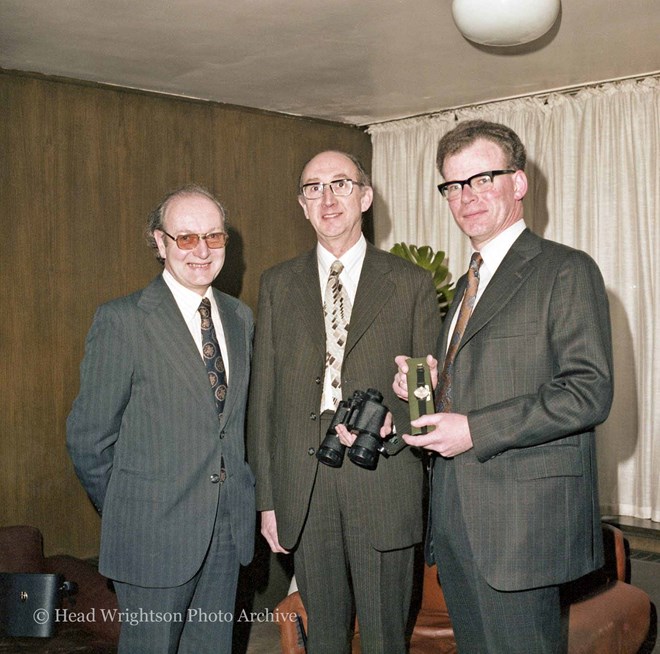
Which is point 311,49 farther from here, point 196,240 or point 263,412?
point 263,412

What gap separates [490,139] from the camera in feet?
7.40

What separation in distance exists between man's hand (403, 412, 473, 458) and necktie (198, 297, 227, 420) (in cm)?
72

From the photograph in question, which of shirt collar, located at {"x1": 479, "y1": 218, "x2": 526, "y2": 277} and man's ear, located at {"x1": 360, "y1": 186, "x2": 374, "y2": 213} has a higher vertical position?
man's ear, located at {"x1": 360, "y1": 186, "x2": 374, "y2": 213}

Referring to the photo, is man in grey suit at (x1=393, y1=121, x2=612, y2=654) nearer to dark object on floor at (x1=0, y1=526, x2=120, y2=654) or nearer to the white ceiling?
dark object on floor at (x1=0, y1=526, x2=120, y2=654)

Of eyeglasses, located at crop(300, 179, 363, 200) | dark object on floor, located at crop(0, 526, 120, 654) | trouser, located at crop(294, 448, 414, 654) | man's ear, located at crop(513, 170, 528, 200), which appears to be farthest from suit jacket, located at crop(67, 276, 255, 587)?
dark object on floor, located at crop(0, 526, 120, 654)

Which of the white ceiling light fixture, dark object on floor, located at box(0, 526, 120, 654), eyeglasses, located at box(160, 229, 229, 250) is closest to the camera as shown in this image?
eyeglasses, located at box(160, 229, 229, 250)

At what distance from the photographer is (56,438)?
17.3ft

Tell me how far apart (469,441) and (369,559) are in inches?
24.8

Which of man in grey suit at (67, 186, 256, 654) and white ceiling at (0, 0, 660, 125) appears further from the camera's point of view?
white ceiling at (0, 0, 660, 125)

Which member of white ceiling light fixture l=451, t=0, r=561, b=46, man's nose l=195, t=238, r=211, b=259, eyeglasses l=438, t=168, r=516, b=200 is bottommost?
man's nose l=195, t=238, r=211, b=259

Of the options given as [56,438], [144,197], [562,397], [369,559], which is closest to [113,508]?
[369,559]

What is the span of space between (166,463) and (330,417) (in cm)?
52

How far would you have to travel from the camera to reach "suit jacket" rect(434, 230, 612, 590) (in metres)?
2.04

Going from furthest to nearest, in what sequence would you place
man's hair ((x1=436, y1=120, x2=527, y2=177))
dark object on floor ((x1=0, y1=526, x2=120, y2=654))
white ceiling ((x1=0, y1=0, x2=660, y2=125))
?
white ceiling ((x1=0, y1=0, x2=660, y2=125))
dark object on floor ((x1=0, y1=526, x2=120, y2=654))
man's hair ((x1=436, y1=120, x2=527, y2=177))
